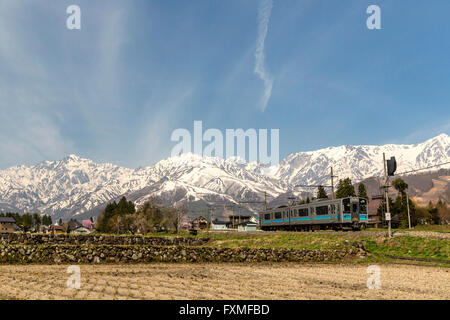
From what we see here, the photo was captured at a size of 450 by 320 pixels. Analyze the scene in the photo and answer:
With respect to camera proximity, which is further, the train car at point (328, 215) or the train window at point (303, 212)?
the train window at point (303, 212)

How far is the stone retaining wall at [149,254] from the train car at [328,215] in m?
18.7

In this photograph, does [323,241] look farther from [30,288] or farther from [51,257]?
[30,288]

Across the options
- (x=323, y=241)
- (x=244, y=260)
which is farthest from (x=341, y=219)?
(x=244, y=260)

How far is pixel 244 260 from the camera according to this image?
27.5 m

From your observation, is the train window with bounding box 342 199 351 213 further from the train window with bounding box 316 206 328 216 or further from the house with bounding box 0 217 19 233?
the house with bounding box 0 217 19 233

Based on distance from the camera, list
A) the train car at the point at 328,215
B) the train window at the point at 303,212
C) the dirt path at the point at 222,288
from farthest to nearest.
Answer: the train window at the point at 303,212 < the train car at the point at 328,215 < the dirt path at the point at 222,288

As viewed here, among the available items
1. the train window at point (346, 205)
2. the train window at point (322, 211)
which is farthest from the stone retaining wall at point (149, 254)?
the train window at point (322, 211)

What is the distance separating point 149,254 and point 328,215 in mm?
31302

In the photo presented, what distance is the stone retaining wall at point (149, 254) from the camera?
78.9 feet

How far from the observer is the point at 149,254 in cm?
2612

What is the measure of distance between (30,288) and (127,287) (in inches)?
124

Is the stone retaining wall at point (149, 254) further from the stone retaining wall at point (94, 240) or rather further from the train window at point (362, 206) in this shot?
the stone retaining wall at point (94, 240)

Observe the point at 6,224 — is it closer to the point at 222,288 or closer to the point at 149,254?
A: the point at 149,254

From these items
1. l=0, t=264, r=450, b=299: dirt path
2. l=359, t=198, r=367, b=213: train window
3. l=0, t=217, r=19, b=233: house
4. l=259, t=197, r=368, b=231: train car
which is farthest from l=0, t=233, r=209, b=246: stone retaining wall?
l=0, t=217, r=19, b=233: house
